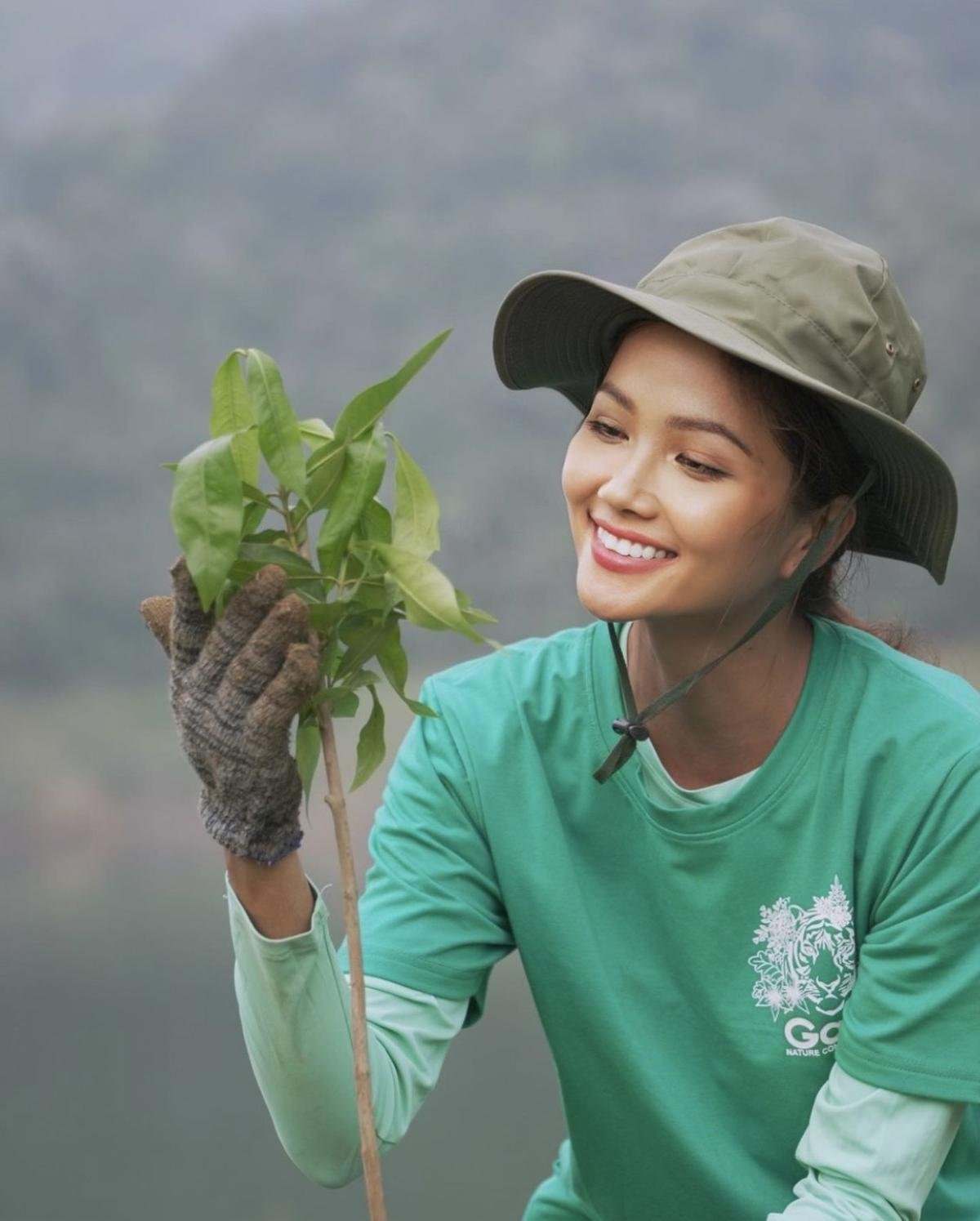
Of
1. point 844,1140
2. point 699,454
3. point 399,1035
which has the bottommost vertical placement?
point 844,1140

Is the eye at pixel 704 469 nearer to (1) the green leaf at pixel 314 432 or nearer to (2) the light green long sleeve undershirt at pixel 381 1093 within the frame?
(1) the green leaf at pixel 314 432

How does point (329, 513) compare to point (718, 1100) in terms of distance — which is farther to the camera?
point (718, 1100)

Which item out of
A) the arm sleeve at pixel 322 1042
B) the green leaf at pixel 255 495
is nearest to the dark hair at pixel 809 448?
the green leaf at pixel 255 495

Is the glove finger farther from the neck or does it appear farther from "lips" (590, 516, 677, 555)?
the neck

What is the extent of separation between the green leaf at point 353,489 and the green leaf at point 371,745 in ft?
0.50

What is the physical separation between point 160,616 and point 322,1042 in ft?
1.60

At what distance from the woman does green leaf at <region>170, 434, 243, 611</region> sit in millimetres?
409

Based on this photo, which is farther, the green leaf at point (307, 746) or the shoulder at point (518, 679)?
the shoulder at point (518, 679)

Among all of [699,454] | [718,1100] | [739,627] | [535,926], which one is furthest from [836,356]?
[718,1100]

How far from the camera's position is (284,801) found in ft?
5.72

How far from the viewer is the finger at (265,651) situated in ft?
5.48

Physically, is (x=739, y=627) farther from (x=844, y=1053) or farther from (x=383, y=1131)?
(x=383, y=1131)

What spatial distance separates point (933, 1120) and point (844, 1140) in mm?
102


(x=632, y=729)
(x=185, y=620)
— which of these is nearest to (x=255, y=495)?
(x=185, y=620)
